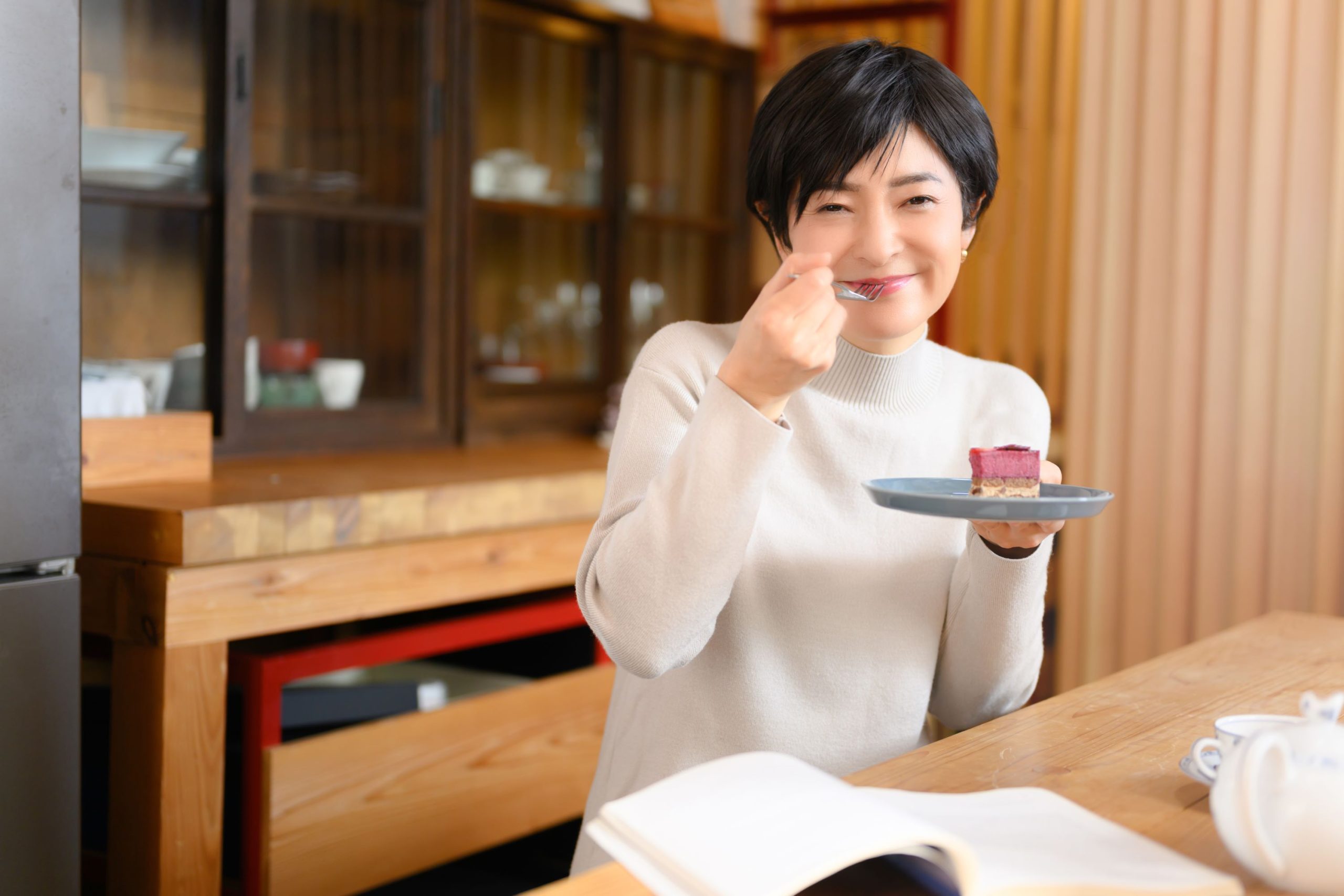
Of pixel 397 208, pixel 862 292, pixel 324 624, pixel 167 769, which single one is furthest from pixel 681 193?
pixel 862 292

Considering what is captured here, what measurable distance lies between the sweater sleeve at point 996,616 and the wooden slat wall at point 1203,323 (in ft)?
4.48

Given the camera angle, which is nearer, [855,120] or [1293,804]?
[1293,804]

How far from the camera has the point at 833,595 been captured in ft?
3.83

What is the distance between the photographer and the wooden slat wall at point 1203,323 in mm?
2400

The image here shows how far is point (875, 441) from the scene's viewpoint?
122 cm

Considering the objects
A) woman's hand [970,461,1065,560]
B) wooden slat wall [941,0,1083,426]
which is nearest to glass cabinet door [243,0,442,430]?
wooden slat wall [941,0,1083,426]

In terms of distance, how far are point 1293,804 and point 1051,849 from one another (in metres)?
0.13

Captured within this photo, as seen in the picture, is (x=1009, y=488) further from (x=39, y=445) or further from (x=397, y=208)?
(x=397, y=208)

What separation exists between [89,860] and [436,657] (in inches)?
29.9

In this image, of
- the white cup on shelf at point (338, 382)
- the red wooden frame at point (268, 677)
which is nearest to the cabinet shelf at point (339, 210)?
the white cup on shelf at point (338, 382)

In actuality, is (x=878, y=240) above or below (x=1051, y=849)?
above

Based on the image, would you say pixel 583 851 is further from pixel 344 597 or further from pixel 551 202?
pixel 551 202

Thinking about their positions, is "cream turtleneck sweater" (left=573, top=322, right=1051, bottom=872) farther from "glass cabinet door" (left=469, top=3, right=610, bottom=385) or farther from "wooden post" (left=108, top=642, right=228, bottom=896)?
"glass cabinet door" (left=469, top=3, right=610, bottom=385)

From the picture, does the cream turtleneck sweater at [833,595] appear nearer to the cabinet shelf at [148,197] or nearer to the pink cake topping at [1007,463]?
the pink cake topping at [1007,463]
